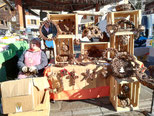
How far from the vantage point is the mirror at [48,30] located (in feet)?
7.54

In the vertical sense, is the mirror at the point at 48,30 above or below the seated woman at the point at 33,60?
above

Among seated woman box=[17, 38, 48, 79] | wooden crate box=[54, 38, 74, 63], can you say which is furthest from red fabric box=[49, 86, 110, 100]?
wooden crate box=[54, 38, 74, 63]

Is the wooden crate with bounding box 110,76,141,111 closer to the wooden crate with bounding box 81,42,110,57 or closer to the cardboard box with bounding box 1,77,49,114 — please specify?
the wooden crate with bounding box 81,42,110,57

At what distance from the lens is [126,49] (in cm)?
273

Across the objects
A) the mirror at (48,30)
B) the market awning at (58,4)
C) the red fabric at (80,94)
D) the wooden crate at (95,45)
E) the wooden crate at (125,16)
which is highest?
the market awning at (58,4)

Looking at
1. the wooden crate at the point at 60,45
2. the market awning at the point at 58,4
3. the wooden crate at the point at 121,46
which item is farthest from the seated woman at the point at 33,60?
the market awning at the point at 58,4

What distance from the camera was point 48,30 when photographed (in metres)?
2.32

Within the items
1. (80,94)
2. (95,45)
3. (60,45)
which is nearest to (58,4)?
(60,45)

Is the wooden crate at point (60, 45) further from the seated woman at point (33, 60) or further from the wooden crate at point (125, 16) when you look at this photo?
the wooden crate at point (125, 16)

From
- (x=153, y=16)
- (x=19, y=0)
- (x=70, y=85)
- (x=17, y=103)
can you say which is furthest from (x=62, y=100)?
(x=153, y=16)

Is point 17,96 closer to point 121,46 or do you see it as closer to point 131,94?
point 131,94

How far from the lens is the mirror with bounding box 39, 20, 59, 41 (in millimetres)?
2297

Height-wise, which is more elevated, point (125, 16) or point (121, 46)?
point (125, 16)

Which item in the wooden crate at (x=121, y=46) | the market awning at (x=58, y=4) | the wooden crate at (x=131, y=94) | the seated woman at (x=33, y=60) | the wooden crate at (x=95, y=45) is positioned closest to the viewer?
the wooden crate at (x=131, y=94)
